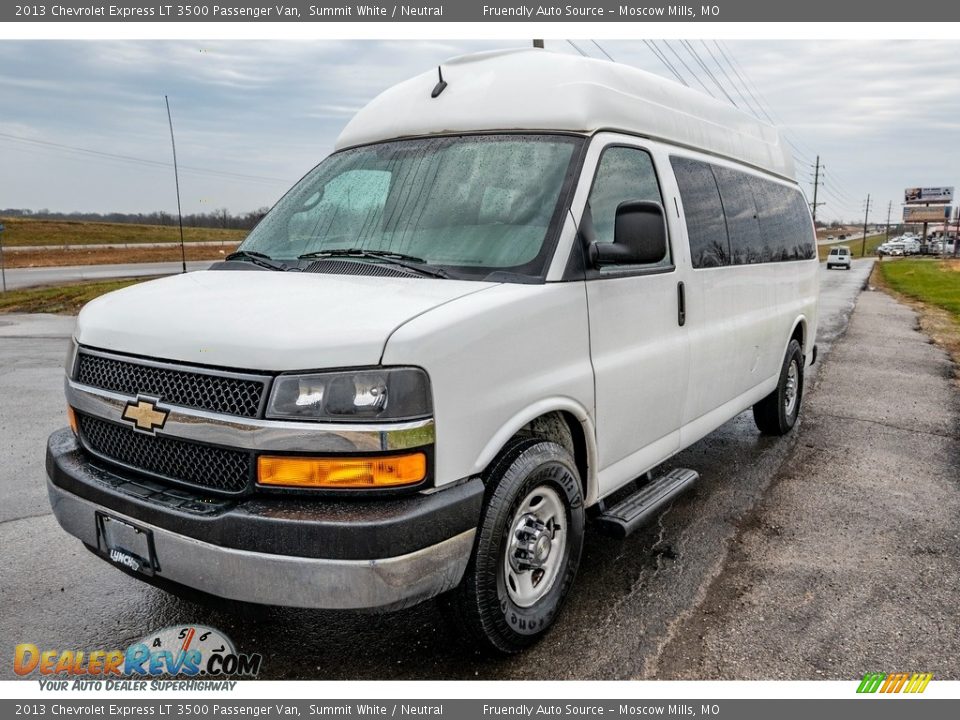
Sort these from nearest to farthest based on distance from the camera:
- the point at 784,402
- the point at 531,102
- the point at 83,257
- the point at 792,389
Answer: the point at 531,102 < the point at 784,402 < the point at 792,389 < the point at 83,257

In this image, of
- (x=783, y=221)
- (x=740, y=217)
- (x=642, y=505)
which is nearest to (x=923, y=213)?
(x=783, y=221)

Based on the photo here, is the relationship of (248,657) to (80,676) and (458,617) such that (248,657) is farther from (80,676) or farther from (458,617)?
(458,617)

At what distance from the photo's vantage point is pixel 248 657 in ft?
10.5

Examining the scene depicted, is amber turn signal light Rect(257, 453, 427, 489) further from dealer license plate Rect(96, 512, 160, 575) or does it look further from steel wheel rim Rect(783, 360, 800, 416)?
steel wheel rim Rect(783, 360, 800, 416)

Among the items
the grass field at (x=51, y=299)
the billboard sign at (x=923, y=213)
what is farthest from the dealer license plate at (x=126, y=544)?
the billboard sign at (x=923, y=213)

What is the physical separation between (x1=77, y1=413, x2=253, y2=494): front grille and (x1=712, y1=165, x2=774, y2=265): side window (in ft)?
11.5

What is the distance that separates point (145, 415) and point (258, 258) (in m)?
1.22

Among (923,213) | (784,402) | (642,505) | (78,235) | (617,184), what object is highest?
(923,213)

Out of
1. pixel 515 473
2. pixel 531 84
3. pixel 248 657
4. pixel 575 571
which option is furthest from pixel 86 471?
pixel 531 84

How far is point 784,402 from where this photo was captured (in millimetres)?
6617

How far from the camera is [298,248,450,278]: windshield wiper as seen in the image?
3.24m

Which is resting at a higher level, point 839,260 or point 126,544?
point 126,544

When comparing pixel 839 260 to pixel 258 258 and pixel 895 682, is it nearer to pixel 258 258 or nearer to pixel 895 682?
pixel 895 682

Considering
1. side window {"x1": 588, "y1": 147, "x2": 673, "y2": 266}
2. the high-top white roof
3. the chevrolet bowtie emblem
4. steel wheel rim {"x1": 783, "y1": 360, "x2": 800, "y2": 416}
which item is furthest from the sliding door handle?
steel wheel rim {"x1": 783, "y1": 360, "x2": 800, "y2": 416}
